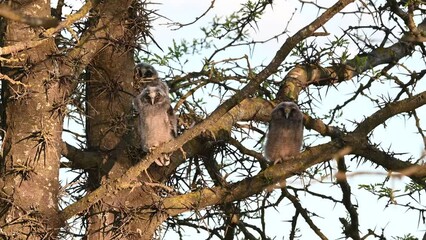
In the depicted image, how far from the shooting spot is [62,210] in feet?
18.5

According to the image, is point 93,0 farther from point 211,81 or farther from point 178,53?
point 178,53

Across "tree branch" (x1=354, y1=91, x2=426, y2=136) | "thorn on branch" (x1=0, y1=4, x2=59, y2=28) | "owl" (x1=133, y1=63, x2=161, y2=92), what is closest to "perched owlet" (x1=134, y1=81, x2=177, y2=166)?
"owl" (x1=133, y1=63, x2=161, y2=92)

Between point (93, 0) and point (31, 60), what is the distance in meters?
0.83

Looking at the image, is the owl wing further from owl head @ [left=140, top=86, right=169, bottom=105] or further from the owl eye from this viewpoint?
the owl eye

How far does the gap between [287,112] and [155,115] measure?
115cm

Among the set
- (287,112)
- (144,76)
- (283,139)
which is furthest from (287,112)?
(144,76)

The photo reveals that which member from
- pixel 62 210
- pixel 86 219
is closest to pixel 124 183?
pixel 62 210

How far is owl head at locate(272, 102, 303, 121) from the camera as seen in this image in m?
6.52

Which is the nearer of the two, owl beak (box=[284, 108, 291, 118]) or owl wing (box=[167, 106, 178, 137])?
owl beak (box=[284, 108, 291, 118])

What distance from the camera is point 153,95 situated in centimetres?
677

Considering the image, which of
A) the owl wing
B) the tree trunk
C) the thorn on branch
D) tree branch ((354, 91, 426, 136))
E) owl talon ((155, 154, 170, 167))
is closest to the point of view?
the thorn on branch

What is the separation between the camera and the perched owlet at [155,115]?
6793mm

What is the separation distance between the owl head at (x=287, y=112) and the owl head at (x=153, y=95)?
958 millimetres

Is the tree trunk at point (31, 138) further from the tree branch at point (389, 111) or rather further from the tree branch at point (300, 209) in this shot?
the tree branch at point (389, 111)
